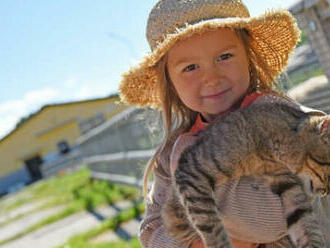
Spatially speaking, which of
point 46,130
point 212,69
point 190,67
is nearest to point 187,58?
point 190,67

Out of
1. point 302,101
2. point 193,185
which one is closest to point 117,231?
point 302,101

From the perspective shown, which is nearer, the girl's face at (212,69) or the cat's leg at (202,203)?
the cat's leg at (202,203)

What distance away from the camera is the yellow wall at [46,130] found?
39844 mm

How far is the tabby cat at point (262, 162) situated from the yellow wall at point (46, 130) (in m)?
38.2

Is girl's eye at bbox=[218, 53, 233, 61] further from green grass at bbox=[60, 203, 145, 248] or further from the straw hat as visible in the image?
green grass at bbox=[60, 203, 145, 248]

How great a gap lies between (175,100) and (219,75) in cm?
58

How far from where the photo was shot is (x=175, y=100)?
2.56 m

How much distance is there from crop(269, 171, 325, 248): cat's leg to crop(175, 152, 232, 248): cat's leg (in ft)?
0.97

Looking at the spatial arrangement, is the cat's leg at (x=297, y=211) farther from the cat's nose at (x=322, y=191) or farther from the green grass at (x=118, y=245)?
the green grass at (x=118, y=245)

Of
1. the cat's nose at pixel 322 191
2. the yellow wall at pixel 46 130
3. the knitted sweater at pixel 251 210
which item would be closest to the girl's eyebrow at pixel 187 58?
the knitted sweater at pixel 251 210

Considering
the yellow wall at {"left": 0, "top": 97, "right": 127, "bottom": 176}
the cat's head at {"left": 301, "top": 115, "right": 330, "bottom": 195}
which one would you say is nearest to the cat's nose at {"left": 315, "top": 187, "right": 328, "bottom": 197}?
the cat's head at {"left": 301, "top": 115, "right": 330, "bottom": 195}

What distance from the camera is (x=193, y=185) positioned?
192 cm

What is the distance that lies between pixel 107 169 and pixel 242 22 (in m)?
11.5

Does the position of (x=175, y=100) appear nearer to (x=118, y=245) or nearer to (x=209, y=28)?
(x=209, y=28)
